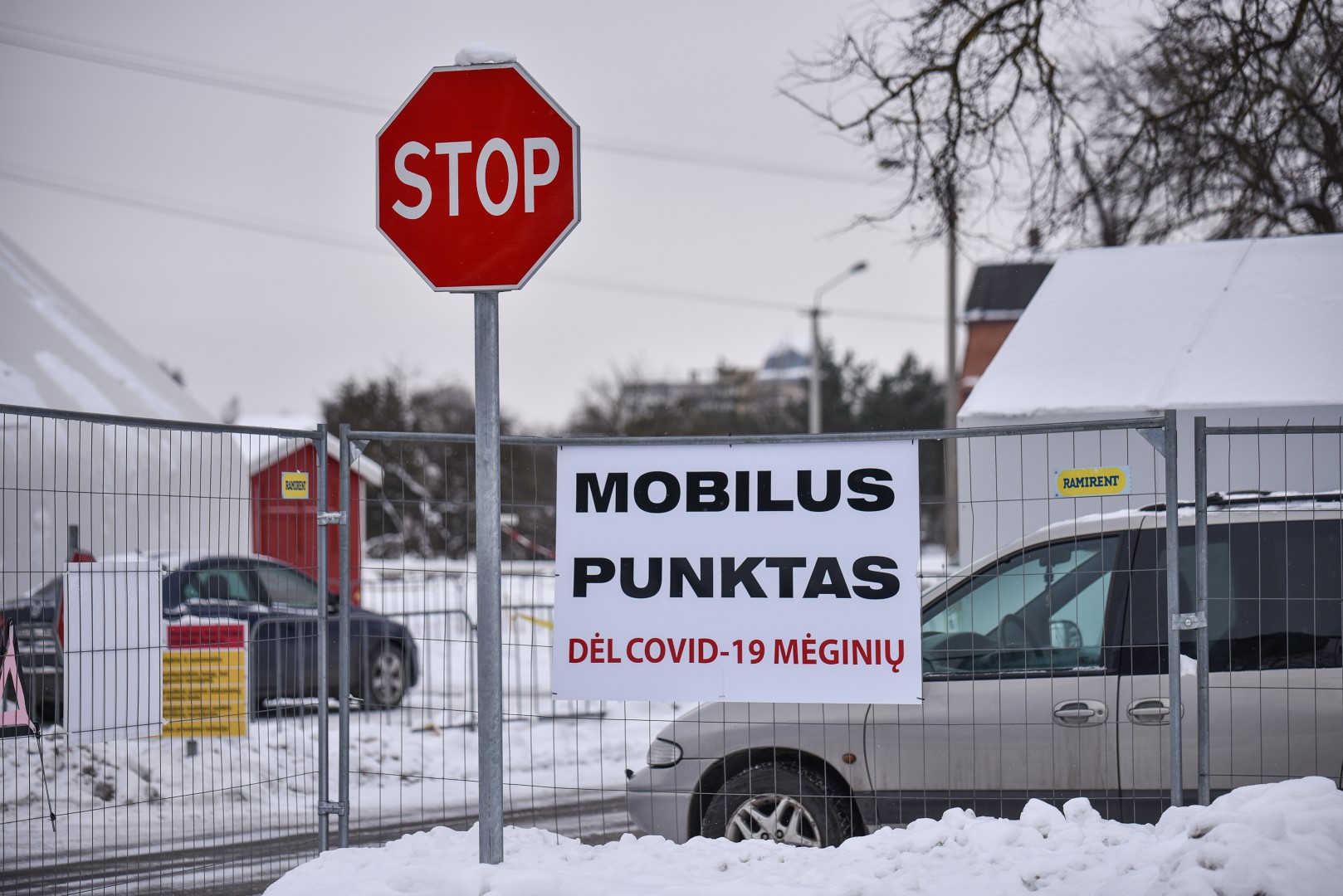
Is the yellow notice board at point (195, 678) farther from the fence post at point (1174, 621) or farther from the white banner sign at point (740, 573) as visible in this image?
the fence post at point (1174, 621)

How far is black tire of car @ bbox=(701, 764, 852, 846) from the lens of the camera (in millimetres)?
5715

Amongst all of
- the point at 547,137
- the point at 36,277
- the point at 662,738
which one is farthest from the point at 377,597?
the point at 547,137

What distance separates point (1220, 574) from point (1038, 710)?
1.05 meters

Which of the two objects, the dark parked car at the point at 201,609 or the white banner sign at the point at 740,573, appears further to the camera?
the dark parked car at the point at 201,609

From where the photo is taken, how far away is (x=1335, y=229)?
15.5m

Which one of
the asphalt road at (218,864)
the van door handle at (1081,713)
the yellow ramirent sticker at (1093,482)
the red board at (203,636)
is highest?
the yellow ramirent sticker at (1093,482)

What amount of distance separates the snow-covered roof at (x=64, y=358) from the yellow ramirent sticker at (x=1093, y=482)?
1674 centimetres

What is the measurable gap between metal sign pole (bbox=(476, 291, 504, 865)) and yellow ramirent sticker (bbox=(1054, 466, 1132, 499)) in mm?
2234

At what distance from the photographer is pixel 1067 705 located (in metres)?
5.55

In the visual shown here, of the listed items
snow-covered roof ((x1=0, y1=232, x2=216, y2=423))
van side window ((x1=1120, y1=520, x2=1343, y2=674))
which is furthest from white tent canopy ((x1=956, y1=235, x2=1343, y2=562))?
snow-covered roof ((x1=0, y1=232, x2=216, y2=423))

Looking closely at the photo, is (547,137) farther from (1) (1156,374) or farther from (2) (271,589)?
(1) (1156,374)

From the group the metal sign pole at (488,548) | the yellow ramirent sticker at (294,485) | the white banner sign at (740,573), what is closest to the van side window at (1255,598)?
the white banner sign at (740,573)

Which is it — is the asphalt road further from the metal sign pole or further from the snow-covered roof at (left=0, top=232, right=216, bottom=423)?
the snow-covered roof at (left=0, top=232, right=216, bottom=423)

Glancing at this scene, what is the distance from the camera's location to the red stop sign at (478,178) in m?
4.44
